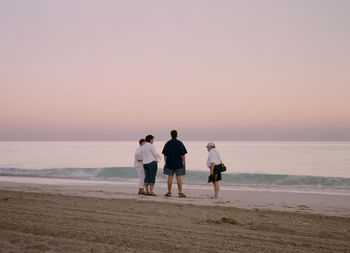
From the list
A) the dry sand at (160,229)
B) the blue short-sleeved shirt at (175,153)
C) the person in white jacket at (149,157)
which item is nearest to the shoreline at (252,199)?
the person in white jacket at (149,157)

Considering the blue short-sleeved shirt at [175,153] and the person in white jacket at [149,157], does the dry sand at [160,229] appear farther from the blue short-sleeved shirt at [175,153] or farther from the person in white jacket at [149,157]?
the person in white jacket at [149,157]

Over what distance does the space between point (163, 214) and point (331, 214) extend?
3.54 metres

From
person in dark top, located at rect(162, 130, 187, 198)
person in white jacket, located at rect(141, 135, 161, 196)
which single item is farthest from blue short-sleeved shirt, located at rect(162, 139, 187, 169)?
person in white jacket, located at rect(141, 135, 161, 196)

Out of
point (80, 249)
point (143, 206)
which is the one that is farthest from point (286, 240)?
point (143, 206)

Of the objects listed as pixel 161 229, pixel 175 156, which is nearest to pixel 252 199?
pixel 175 156

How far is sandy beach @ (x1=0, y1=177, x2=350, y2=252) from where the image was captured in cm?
460

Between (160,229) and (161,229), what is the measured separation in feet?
0.05

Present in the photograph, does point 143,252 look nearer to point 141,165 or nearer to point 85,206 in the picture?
point 85,206

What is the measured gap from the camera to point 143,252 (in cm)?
430

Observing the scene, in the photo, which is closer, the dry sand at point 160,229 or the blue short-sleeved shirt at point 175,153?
the dry sand at point 160,229

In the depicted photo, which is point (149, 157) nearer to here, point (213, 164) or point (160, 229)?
point (213, 164)

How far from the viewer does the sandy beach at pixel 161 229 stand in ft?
15.1

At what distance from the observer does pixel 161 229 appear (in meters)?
5.63

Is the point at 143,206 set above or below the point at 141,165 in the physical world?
below
